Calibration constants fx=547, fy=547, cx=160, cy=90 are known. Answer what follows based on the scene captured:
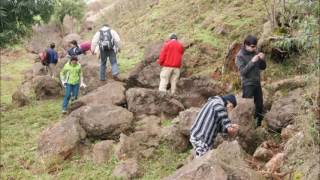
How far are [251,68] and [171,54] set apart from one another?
4.55 m

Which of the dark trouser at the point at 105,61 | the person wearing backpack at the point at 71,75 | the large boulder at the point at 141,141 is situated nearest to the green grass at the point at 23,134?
the person wearing backpack at the point at 71,75

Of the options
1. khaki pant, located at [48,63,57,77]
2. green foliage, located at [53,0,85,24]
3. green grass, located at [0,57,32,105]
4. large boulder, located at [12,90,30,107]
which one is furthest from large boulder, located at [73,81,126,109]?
green foliage, located at [53,0,85,24]

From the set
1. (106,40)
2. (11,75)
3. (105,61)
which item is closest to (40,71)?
(11,75)

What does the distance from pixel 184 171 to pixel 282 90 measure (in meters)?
4.98

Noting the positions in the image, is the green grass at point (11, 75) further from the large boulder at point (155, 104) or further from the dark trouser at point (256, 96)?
the dark trouser at point (256, 96)

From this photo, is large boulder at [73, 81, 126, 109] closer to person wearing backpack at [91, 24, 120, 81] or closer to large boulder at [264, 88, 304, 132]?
person wearing backpack at [91, 24, 120, 81]

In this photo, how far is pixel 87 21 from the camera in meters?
40.8


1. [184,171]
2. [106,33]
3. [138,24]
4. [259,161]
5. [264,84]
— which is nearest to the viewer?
[184,171]

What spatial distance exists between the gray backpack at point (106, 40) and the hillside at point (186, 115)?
120cm

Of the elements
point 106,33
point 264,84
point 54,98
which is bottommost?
point 54,98

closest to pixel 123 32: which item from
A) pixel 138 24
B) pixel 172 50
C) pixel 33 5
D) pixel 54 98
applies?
pixel 138 24

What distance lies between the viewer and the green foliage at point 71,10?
130 ft

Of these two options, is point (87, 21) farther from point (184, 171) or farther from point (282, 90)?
point (184, 171)

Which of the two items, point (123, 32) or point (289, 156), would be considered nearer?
point (289, 156)
